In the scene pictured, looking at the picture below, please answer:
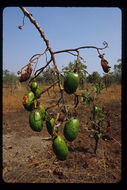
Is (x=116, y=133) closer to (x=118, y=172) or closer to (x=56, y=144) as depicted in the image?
(x=118, y=172)

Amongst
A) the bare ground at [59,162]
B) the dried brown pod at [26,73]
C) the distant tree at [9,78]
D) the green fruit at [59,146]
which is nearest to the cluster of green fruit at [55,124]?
the green fruit at [59,146]

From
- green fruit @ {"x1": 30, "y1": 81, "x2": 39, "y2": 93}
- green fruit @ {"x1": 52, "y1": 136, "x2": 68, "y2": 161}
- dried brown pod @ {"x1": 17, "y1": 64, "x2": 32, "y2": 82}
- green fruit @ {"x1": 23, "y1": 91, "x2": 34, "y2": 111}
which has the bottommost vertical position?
green fruit @ {"x1": 52, "y1": 136, "x2": 68, "y2": 161}

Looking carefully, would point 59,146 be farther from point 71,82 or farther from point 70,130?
point 71,82

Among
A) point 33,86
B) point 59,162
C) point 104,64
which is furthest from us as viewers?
point 59,162

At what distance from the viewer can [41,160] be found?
10.9ft

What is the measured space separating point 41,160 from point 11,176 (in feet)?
2.47

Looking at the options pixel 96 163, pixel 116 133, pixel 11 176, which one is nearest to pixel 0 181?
pixel 11 176

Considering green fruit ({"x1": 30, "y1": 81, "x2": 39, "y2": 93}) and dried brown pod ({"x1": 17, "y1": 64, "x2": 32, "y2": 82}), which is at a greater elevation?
dried brown pod ({"x1": 17, "y1": 64, "x2": 32, "y2": 82})

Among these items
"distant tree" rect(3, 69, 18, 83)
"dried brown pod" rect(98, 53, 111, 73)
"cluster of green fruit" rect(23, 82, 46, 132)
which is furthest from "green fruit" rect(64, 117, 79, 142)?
"distant tree" rect(3, 69, 18, 83)

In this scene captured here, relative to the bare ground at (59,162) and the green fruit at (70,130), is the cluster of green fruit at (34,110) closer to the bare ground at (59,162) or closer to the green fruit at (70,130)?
the green fruit at (70,130)

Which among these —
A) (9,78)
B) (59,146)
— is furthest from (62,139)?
(9,78)

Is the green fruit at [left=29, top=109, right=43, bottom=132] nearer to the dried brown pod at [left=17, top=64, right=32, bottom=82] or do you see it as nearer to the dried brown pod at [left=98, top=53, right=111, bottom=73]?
the dried brown pod at [left=17, top=64, right=32, bottom=82]

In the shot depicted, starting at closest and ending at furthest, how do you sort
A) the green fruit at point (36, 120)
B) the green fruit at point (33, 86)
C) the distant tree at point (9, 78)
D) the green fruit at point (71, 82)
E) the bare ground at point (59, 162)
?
the green fruit at point (71, 82)
the green fruit at point (36, 120)
the green fruit at point (33, 86)
the bare ground at point (59, 162)
the distant tree at point (9, 78)

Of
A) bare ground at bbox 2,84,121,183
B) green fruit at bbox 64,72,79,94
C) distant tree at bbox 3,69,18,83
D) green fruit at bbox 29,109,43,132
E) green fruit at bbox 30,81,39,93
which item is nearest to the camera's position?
green fruit at bbox 64,72,79,94
